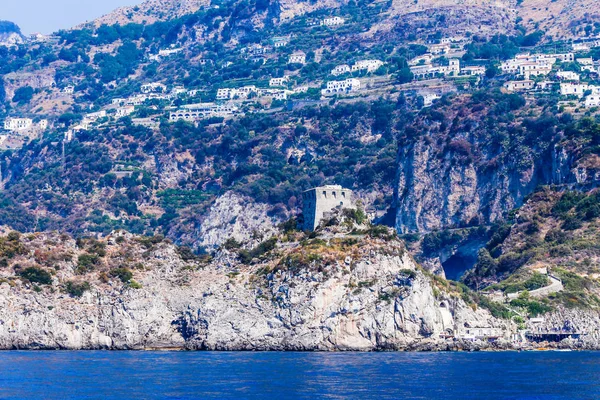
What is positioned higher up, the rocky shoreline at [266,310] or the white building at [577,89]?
the white building at [577,89]

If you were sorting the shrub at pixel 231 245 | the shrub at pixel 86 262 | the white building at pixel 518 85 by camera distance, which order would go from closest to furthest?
the shrub at pixel 86 262
the shrub at pixel 231 245
the white building at pixel 518 85

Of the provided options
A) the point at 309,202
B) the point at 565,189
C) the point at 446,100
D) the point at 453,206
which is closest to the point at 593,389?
the point at 309,202

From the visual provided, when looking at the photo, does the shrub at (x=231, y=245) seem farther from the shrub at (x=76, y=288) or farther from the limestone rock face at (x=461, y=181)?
the limestone rock face at (x=461, y=181)

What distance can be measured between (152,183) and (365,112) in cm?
3375

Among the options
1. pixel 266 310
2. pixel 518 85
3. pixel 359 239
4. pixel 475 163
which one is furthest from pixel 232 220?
pixel 266 310

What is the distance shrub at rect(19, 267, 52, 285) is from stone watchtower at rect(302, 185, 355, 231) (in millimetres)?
23001

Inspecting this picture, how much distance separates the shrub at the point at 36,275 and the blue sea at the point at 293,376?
687 centimetres

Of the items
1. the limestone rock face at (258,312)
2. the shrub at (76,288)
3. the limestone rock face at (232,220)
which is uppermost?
the limestone rock face at (232,220)

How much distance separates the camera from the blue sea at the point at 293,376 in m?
69.9

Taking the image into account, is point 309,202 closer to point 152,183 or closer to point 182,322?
point 182,322

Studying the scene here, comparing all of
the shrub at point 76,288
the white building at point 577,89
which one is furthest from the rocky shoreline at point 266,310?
the white building at point 577,89

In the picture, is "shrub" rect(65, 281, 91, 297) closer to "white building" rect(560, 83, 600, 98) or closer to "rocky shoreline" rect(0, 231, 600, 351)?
"rocky shoreline" rect(0, 231, 600, 351)

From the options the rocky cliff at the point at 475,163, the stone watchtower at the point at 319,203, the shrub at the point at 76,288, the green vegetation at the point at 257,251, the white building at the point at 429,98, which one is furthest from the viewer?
the white building at the point at 429,98

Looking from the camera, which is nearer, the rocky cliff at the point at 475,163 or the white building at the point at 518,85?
the rocky cliff at the point at 475,163
